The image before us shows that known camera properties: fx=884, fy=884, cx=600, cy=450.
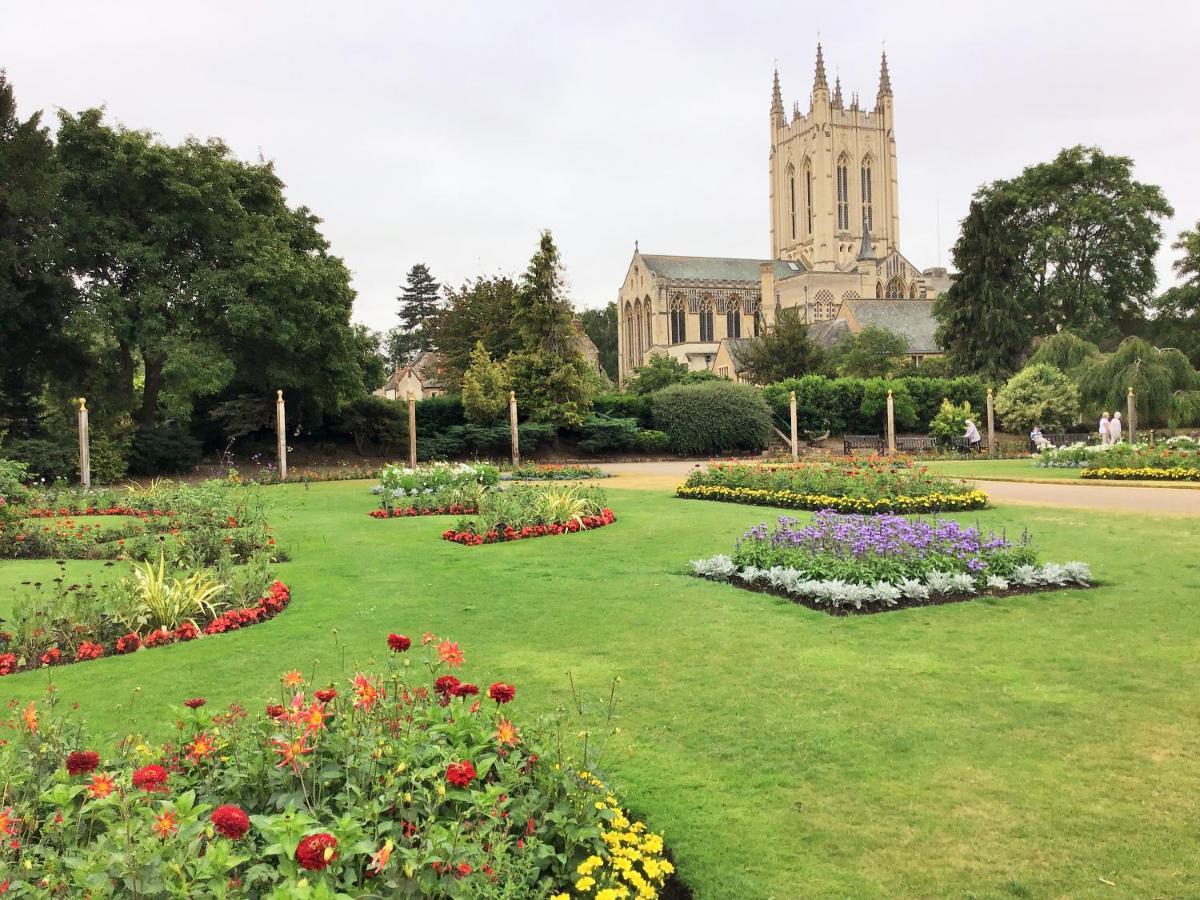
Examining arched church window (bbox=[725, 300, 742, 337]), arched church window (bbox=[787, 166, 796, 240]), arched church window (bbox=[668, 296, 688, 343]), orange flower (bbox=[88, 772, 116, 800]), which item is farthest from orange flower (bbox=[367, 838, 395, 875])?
Answer: arched church window (bbox=[787, 166, 796, 240])

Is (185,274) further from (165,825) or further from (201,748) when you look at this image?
(165,825)

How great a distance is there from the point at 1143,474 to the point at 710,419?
54.4 feet

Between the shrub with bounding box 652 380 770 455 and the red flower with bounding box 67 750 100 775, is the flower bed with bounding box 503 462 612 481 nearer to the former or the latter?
the shrub with bounding box 652 380 770 455

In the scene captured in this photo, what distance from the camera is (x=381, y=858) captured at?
2.30 meters

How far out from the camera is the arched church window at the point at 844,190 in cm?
10212

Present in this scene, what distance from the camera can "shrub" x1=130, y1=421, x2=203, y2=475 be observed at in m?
24.9

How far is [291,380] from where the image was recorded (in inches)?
1056

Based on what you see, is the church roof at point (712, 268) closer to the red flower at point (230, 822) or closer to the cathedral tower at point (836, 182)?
the cathedral tower at point (836, 182)

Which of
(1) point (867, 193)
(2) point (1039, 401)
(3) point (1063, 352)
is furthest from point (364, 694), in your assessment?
(1) point (867, 193)

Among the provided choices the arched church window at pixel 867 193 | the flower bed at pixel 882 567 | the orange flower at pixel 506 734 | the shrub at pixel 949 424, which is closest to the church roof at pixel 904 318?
the arched church window at pixel 867 193

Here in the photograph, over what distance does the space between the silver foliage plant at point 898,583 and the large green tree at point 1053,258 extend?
42.1 metres

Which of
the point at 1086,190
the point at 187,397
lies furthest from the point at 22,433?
the point at 1086,190

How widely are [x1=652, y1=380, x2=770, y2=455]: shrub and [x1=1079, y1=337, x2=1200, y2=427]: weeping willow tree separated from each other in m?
11.9

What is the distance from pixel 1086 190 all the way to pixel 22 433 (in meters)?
52.0
